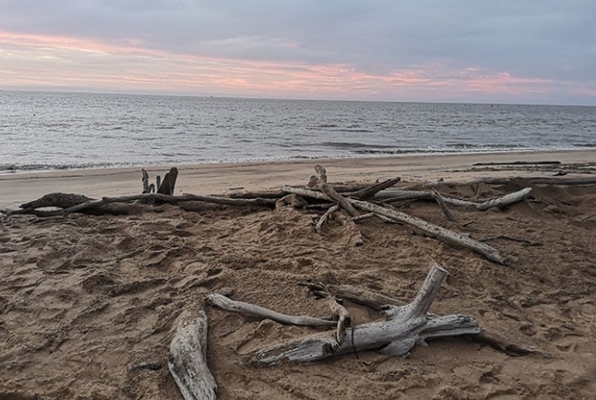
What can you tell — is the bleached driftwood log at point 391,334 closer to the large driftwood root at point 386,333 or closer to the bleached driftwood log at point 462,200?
the large driftwood root at point 386,333

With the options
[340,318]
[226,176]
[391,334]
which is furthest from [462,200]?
[226,176]

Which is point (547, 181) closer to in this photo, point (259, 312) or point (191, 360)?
point (259, 312)

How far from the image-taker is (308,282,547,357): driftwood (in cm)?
322

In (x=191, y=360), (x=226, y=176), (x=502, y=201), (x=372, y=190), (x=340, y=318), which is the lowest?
(x=226, y=176)

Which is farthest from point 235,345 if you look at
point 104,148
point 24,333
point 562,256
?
point 104,148

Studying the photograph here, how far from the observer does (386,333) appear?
312 cm

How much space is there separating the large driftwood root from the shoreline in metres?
6.89

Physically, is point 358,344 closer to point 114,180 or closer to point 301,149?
point 114,180

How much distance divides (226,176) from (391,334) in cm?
1023

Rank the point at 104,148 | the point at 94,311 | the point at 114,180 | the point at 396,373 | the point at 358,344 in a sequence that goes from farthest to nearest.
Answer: the point at 104,148 → the point at 114,180 → the point at 94,311 → the point at 358,344 → the point at 396,373

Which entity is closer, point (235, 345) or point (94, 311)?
point (235, 345)

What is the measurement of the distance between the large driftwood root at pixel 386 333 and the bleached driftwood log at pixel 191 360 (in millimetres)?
364

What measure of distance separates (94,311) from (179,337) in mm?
961

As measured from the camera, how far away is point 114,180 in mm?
12203
